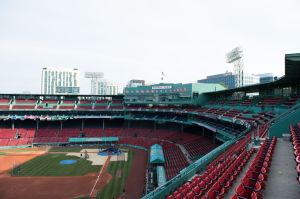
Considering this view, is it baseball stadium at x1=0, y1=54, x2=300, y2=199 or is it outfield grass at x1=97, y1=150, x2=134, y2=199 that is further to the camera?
outfield grass at x1=97, y1=150, x2=134, y2=199

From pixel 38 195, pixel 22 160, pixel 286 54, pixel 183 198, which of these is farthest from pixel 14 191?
pixel 286 54

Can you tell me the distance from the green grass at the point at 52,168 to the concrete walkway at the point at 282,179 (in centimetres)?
3155

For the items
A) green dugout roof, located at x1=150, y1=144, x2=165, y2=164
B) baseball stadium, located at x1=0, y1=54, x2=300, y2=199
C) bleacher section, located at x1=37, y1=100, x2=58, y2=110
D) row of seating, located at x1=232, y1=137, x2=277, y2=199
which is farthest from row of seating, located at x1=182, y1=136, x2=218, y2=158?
bleacher section, located at x1=37, y1=100, x2=58, y2=110

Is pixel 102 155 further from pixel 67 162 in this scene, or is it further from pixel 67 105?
pixel 67 105

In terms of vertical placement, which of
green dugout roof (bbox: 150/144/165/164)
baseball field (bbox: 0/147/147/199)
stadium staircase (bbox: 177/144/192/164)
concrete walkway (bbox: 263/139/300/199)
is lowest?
baseball field (bbox: 0/147/147/199)

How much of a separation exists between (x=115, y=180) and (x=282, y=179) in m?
27.5

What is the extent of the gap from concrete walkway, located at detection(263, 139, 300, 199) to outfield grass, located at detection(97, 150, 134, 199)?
2062 centimetres

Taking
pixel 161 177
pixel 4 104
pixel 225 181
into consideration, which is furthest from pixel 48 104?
pixel 225 181

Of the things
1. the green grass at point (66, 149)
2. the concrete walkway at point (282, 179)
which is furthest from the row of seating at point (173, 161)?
the green grass at point (66, 149)

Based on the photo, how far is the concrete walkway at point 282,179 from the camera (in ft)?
35.9

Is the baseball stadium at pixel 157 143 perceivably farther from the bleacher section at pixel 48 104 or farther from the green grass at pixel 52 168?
the bleacher section at pixel 48 104

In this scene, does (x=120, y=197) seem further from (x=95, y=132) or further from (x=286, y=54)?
(x=95, y=132)

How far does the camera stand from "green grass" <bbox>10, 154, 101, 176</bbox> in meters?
39.8

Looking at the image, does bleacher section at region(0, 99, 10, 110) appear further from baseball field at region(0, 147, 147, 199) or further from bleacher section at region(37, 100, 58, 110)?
baseball field at region(0, 147, 147, 199)
